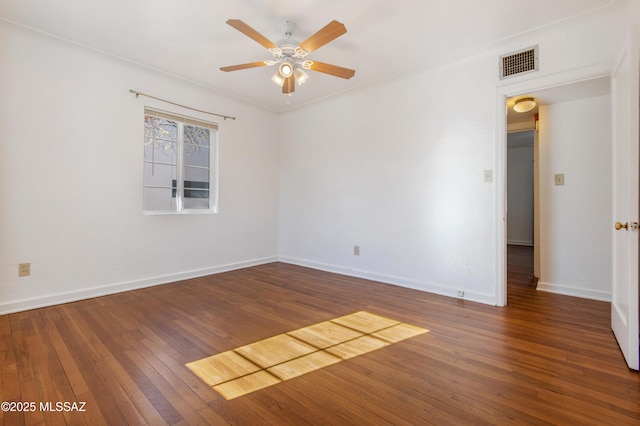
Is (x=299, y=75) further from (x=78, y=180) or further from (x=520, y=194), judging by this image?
(x=520, y=194)

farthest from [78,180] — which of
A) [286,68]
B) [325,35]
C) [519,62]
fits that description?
[519,62]

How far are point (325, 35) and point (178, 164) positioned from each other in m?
2.66

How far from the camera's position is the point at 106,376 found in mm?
1639

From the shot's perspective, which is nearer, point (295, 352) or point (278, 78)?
point (295, 352)

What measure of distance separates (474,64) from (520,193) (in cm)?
542

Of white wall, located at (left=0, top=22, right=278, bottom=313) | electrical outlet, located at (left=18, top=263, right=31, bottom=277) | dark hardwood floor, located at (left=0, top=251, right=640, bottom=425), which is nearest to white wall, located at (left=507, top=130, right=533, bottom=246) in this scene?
dark hardwood floor, located at (left=0, top=251, right=640, bottom=425)

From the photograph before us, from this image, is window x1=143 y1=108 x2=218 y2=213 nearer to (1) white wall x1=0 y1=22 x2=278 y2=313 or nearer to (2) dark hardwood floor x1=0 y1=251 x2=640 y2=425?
(1) white wall x1=0 y1=22 x2=278 y2=313

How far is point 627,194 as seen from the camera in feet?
5.94

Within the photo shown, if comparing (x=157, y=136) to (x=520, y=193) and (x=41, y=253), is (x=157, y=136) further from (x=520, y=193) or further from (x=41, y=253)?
(x=520, y=193)

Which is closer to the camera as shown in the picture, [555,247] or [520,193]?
[555,247]

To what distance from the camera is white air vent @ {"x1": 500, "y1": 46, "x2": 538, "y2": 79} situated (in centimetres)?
271

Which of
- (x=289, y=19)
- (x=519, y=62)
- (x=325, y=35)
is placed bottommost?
(x=325, y=35)

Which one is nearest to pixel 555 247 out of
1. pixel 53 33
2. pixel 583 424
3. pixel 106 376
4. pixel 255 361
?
pixel 583 424

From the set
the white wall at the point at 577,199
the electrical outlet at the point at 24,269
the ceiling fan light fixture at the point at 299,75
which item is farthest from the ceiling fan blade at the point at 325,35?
the electrical outlet at the point at 24,269
